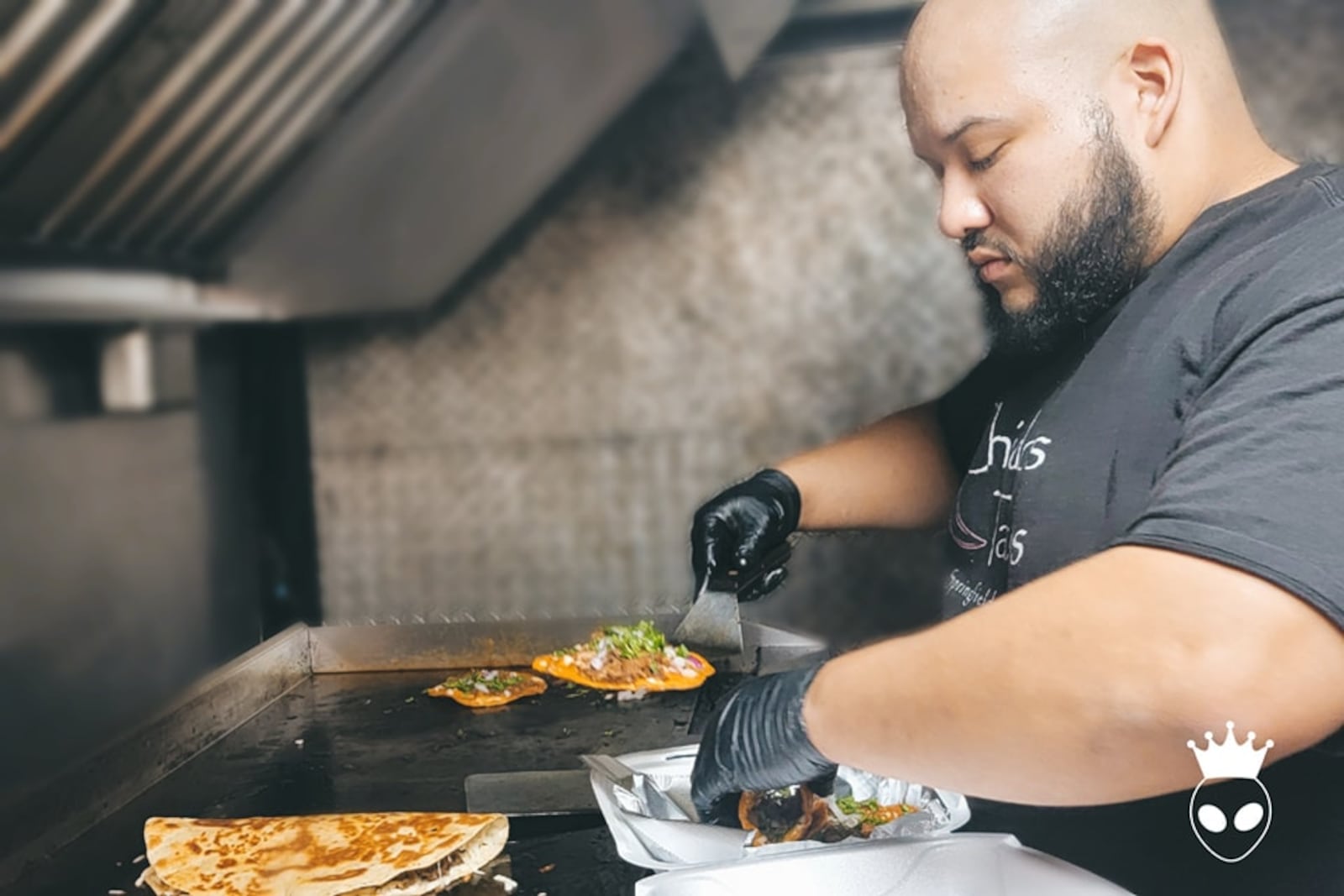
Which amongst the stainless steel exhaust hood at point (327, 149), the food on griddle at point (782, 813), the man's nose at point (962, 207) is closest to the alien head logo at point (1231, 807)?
the food on griddle at point (782, 813)

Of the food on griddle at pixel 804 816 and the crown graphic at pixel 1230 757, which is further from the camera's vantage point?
the food on griddle at pixel 804 816

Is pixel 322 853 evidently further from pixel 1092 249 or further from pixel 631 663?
pixel 1092 249

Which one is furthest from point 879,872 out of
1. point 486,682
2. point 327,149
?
point 327,149

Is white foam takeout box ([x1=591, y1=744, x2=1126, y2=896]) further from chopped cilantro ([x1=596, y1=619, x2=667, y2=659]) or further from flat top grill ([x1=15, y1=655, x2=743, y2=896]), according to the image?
chopped cilantro ([x1=596, y1=619, x2=667, y2=659])

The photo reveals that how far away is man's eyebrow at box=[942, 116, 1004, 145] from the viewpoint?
1007mm

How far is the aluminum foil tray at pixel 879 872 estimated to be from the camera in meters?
0.92

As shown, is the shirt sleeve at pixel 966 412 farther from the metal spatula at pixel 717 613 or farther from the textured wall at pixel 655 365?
the textured wall at pixel 655 365

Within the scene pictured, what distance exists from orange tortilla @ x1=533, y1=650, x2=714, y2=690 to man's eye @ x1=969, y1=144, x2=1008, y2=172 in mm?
1166

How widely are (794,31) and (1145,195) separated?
1.38m

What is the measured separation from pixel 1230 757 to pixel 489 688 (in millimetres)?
1408

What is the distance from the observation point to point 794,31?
224 centimetres

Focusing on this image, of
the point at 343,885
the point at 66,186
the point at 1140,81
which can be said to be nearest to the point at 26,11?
the point at 66,186

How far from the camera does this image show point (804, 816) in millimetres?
1182

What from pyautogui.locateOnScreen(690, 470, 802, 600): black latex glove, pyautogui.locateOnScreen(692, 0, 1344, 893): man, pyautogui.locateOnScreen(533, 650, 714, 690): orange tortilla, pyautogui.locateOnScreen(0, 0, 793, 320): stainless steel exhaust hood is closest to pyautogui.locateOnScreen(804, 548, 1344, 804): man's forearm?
pyautogui.locateOnScreen(692, 0, 1344, 893): man
